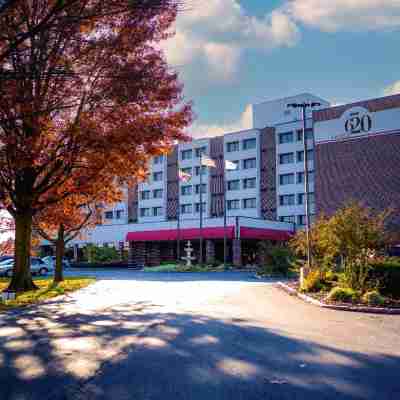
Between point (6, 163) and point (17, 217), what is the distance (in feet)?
11.4

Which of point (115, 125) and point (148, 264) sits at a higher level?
point (115, 125)

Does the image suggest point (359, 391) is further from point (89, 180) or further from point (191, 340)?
point (89, 180)

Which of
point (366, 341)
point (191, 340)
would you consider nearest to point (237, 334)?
point (191, 340)

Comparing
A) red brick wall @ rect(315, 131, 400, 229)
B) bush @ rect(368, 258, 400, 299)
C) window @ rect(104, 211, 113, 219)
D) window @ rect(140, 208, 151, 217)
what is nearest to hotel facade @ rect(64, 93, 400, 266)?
window @ rect(140, 208, 151, 217)

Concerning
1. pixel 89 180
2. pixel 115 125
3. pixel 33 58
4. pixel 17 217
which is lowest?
pixel 17 217

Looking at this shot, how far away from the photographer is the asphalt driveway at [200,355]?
5.69 metres

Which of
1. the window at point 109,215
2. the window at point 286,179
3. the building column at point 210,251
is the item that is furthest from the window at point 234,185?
the window at point 109,215

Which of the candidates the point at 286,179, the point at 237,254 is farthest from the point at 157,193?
the point at 237,254

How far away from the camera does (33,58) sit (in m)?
15.6

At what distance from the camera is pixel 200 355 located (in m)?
7.46

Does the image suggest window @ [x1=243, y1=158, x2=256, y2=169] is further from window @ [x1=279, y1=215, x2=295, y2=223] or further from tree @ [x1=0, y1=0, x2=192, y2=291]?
tree @ [x1=0, y1=0, x2=192, y2=291]

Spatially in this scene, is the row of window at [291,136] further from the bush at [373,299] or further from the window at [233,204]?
the bush at [373,299]

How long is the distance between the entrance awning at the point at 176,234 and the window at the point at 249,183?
1779cm

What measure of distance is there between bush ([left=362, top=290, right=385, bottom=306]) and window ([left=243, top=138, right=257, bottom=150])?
55.6 m
